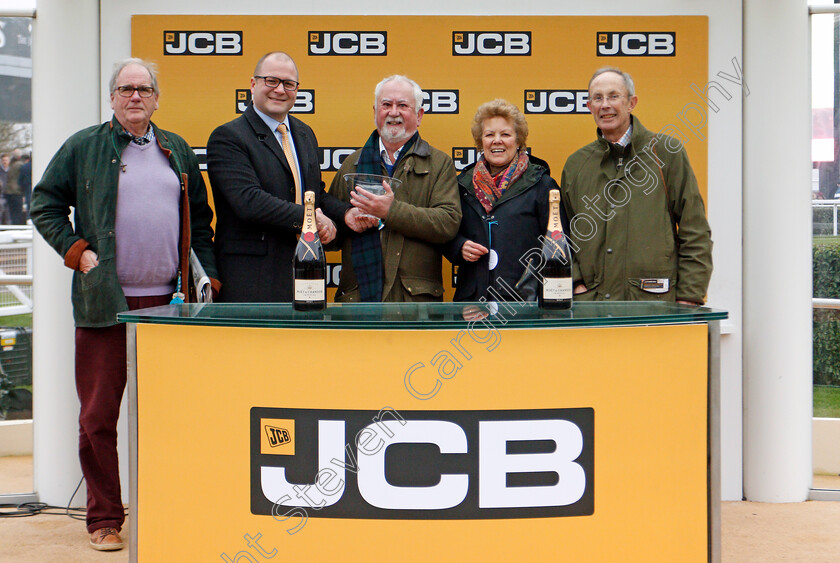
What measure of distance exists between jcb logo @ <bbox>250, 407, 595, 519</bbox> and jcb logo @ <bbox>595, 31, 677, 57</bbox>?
2.46 m

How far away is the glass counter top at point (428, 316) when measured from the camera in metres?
2.10

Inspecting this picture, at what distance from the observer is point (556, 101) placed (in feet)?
13.1

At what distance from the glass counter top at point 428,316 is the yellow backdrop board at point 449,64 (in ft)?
5.33

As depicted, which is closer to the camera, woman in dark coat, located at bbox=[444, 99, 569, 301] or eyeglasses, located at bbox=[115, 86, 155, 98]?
eyeglasses, located at bbox=[115, 86, 155, 98]

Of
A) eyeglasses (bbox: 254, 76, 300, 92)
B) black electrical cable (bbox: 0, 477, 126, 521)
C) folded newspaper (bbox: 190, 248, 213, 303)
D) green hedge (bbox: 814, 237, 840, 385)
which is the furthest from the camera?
green hedge (bbox: 814, 237, 840, 385)

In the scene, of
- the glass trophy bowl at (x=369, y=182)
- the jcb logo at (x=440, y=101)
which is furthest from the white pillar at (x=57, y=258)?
the jcb logo at (x=440, y=101)

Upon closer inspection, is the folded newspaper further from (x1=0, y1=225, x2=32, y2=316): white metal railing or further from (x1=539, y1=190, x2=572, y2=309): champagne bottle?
(x1=539, y1=190, x2=572, y2=309): champagne bottle

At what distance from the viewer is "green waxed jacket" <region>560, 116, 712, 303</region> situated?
10.7ft

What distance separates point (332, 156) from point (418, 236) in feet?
3.13

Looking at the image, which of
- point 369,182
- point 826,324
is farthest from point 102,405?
point 826,324

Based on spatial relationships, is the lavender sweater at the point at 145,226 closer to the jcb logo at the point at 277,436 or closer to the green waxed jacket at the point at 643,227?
→ the jcb logo at the point at 277,436

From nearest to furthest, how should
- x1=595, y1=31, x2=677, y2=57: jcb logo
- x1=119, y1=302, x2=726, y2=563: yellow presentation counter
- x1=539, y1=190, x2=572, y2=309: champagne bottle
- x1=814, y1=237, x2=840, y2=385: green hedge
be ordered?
x1=119, y1=302, x2=726, y2=563: yellow presentation counter
x1=539, y1=190, x2=572, y2=309: champagne bottle
x1=595, y1=31, x2=677, y2=57: jcb logo
x1=814, y1=237, x2=840, y2=385: green hedge

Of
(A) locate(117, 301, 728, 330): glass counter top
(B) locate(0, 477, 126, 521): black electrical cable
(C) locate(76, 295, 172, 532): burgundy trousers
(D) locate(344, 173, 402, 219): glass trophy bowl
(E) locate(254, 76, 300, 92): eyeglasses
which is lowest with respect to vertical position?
(B) locate(0, 477, 126, 521): black electrical cable

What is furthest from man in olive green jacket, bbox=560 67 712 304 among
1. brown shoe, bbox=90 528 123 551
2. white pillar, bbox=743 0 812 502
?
brown shoe, bbox=90 528 123 551
